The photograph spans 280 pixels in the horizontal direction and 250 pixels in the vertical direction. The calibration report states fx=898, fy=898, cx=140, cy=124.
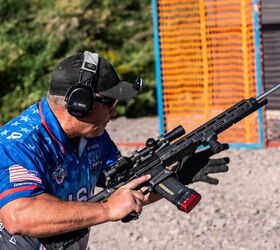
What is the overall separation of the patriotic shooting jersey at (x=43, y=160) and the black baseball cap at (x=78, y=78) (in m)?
0.18

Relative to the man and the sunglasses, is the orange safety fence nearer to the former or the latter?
the man

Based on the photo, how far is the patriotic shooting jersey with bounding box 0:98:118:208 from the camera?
177 inches

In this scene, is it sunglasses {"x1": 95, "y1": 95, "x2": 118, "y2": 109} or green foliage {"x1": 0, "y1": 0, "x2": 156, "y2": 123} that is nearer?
sunglasses {"x1": 95, "y1": 95, "x2": 118, "y2": 109}

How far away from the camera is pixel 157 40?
39.1ft

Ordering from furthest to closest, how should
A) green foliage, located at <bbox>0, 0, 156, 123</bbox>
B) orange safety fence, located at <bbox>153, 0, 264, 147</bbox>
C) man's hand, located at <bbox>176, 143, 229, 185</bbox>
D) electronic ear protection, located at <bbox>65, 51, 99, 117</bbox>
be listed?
green foliage, located at <bbox>0, 0, 156, 123</bbox> < orange safety fence, located at <bbox>153, 0, 264, 147</bbox> < man's hand, located at <bbox>176, 143, 229, 185</bbox> < electronic ear protection, located at <bbox>65, 51, 99, 117</bbox>

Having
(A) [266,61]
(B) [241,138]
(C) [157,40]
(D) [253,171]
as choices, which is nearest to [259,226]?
(D) [253,171]

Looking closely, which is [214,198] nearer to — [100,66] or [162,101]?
[162,101]

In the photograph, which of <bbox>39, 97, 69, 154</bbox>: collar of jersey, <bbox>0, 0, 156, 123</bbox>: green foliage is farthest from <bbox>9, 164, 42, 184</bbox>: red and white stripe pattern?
<bbox>0, 0, 156, 123</bbox>: green foliage

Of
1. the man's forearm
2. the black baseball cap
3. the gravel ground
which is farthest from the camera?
the gravel ground

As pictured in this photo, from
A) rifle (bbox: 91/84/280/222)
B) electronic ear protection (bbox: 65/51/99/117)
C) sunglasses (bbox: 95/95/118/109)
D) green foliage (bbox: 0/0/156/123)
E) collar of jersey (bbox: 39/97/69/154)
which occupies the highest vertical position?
electronic ear protection (bbox: 65/51/99/117)

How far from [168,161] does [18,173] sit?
89 cm

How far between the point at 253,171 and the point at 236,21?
7.30 ft

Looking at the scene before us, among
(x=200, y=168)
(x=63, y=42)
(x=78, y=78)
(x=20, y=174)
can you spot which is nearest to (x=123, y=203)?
(x=20, y=174)

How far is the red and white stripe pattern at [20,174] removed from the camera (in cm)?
448
